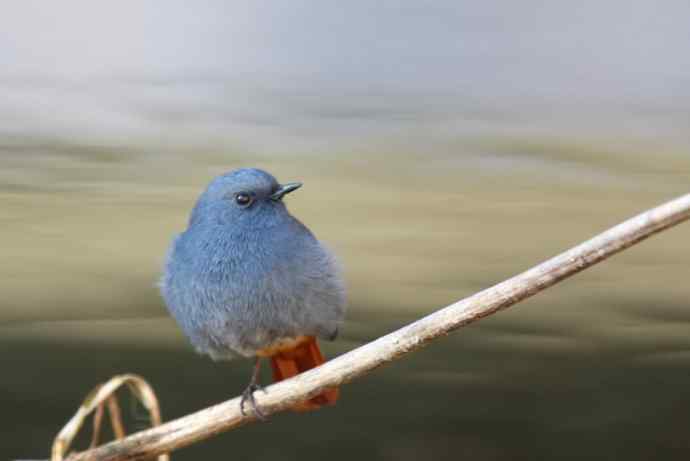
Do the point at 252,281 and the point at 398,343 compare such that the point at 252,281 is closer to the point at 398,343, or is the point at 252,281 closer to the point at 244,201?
the point at 244,201

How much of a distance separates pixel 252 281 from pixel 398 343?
1.92 ft

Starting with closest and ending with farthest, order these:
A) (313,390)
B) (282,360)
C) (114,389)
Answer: (114,389), (313,390), (282,360)

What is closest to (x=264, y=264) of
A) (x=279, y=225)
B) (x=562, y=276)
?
(x=279, y=225)

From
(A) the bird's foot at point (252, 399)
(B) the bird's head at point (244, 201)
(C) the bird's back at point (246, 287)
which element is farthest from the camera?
(B) the bird's head at point (244, 201)

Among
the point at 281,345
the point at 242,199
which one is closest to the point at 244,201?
the point at 242,199

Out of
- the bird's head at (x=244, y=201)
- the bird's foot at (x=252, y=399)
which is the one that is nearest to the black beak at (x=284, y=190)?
the bird's head at (x=244, y=201)

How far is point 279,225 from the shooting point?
2574 millimetres

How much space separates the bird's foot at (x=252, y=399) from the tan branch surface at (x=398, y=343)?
0.02 meters

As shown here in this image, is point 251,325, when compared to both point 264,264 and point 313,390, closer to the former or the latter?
point 264,264

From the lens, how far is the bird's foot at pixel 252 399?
2186mm

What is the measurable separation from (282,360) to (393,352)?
75 cm

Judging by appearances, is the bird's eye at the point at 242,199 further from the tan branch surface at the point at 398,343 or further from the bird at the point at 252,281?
the tan branch surface at the point at 398,343

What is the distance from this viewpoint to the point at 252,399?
7.76 ft

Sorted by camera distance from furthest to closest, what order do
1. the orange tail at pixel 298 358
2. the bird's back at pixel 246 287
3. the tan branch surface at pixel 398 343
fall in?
the orange tail at pixel 298 358
the bird's back at pixel 246 287
the tan branch surface at pixel 398 343
